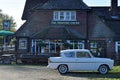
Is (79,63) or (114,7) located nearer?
(79,63)

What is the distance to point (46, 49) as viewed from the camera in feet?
165

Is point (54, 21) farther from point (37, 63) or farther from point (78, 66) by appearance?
point (78, 66)

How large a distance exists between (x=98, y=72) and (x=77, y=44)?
20.7 meters

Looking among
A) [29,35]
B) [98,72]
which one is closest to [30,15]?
[29,35]

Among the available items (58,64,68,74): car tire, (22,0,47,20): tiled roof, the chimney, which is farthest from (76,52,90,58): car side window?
the chimney

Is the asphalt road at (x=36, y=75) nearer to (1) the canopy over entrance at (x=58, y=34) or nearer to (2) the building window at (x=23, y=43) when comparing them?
(1) the canopy over entrance at (x=58, y=34)

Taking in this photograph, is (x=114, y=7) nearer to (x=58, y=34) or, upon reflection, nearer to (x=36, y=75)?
(x=58, y=34)

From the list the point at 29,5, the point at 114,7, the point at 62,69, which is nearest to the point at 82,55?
the point at 62,69

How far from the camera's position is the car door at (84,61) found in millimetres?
28547

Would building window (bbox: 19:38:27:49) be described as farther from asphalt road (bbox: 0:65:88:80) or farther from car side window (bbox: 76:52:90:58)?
car side window (bbox: 76:52:90:58)

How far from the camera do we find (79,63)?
2859 cm

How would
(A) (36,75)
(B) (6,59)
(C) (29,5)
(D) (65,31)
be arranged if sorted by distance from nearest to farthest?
(A) (36,75) → (B) (6,59) → (D) (65,31) → (C) (29,5)

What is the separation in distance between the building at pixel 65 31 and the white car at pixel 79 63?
20598 mm

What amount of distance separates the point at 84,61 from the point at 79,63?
40 cm
